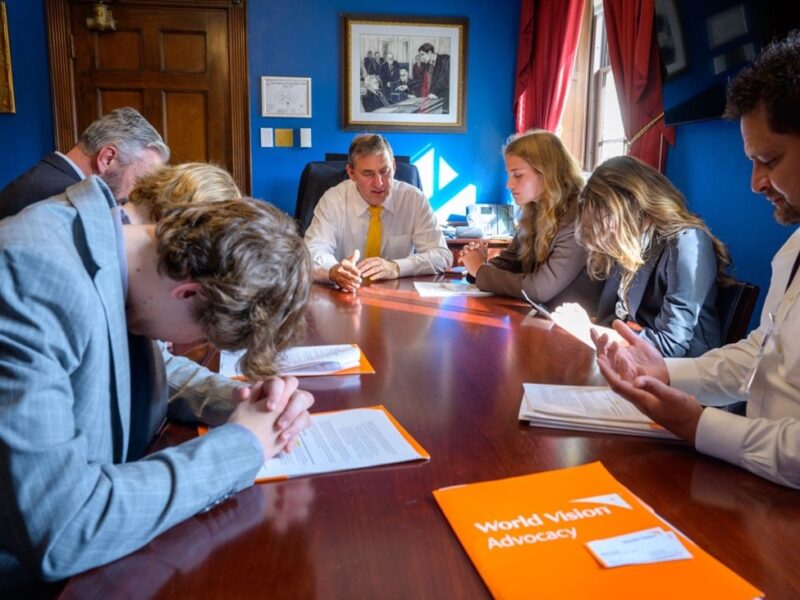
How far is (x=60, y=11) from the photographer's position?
4316mm

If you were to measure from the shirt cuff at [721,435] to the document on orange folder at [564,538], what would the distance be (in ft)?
0.60

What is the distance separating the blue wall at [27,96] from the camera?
4.34m

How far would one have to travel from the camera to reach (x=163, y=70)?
14.8 feet

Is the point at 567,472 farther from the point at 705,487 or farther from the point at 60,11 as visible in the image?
the point at 60,11

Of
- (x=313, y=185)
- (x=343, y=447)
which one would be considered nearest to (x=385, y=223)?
A: (x=313, y=185)

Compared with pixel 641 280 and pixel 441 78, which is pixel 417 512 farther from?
pixel 441 78

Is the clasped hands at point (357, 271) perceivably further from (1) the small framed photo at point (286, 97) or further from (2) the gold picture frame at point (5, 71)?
(2) the gold picture frame at point (5, 71)

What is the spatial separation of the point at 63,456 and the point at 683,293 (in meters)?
1.58

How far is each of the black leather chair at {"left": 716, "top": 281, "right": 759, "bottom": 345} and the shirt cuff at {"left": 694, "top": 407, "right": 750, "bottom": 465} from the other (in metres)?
0.79

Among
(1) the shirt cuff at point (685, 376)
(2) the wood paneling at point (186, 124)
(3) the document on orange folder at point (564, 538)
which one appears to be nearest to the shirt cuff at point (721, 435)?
(3) the document on orange folder at point (564, 538)

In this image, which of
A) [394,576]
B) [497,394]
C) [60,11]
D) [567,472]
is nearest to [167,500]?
[394,576]

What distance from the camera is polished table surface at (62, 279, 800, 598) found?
698 mm

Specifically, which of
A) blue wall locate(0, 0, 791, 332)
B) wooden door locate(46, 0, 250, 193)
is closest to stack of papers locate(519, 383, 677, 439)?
blue wall locate(0, 0, 791, 332)

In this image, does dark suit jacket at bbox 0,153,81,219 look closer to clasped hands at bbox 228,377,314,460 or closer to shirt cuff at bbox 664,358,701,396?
clasped hands at bbox 228,377,314,460
